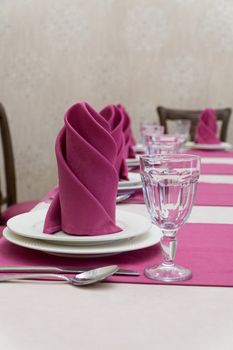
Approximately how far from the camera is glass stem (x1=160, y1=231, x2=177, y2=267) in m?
0.74

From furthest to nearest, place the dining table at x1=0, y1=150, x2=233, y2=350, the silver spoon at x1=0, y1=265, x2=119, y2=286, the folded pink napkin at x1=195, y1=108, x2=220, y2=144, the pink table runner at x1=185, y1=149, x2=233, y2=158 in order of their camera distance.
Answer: the folded pink napkin at x1=195, y1=108, x2=220, y2=144, the pink table runner at x1=185, y1=149, x2=233, y2=158, the silver spoon at x1=0, y1=265, x2=119, y2=286, the dining table at x1=0, y1=150, x2=233, y2=350

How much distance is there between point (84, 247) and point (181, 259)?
0.14m

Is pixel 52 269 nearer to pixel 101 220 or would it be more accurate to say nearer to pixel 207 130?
pixel 101 220

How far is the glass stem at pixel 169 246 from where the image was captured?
29.1 inches

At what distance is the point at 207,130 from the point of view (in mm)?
2623

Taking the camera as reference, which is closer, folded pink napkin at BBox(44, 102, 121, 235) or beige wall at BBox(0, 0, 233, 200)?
folded pink napkin at BBox(44, 102, 121, 235)

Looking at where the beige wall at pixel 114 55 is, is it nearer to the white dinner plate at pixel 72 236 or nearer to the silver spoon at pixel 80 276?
the white dinner plate at pixel 72 236

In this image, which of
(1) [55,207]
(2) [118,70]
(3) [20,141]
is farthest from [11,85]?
(1) [55,207]

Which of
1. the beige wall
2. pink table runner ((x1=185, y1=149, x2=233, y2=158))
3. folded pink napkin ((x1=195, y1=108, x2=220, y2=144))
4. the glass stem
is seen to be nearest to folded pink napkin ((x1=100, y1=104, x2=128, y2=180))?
the glass stem

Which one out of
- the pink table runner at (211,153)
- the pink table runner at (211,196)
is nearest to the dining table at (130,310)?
the pink table runner at (211,196)

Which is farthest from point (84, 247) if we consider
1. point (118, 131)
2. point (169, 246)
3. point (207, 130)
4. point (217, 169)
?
point (207, 130)

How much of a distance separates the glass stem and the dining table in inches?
1.5

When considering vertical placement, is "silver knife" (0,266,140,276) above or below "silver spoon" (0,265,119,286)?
below

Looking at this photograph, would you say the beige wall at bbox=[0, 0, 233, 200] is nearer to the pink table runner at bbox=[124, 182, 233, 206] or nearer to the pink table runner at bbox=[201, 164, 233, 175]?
the pink table runner at bbox=[201, 164, 233, 175]
